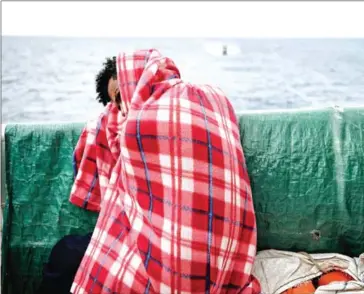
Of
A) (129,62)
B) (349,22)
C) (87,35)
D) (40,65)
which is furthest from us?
(40,65)

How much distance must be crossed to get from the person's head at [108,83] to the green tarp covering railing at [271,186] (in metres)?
0.18

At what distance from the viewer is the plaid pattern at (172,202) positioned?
1282 millimetres

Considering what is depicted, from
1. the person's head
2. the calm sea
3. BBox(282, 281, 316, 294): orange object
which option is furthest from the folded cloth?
the person's head

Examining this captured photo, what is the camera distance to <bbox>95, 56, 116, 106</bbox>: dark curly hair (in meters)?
1.57

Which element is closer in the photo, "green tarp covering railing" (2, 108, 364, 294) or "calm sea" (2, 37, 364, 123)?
"green tarp covering railing" (2, 108, 364, 294)

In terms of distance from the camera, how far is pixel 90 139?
158 centimetres

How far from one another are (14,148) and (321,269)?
47.7 inches

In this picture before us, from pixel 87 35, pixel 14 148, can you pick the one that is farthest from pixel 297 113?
pixel 14 148

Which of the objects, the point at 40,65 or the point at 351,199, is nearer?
the point at 351,199

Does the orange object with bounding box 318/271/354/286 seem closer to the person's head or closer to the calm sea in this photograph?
the calm sea

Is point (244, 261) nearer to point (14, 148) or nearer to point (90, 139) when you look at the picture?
point (90, 139)

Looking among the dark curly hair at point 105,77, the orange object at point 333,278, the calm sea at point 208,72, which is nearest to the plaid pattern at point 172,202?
the dark curly hair at point 105,77

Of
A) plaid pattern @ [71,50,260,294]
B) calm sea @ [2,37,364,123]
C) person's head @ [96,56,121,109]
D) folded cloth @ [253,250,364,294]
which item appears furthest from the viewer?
calm sea @ [2,37,364,123]

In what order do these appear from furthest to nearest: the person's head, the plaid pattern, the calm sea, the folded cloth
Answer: the calm sea
the person's head
the folded cloth
the plaid pattern
